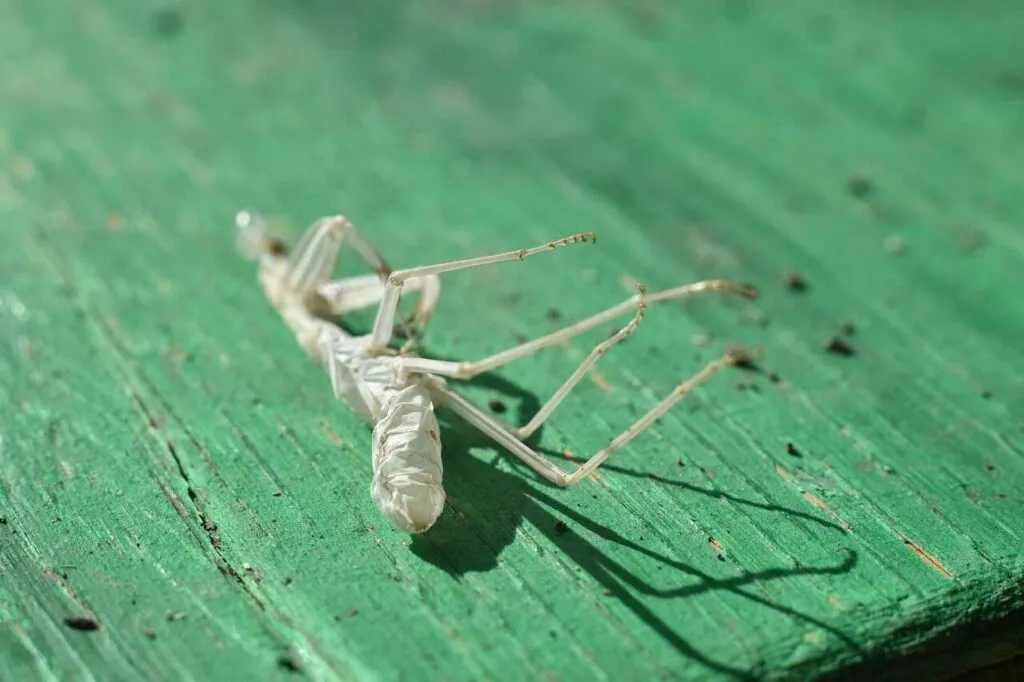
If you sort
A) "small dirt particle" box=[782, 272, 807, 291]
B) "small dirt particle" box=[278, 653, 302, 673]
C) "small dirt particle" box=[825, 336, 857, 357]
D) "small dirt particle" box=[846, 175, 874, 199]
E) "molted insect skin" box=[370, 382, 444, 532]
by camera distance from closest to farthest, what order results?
"small dirt particle" box=[278, 653, 302, 673]
"molted insect skin" box=[370, 382, 444, 532]
"small dirt particle" box=[825, 336, 857, 357]
"small dirt particle" box=[782, 272, 807, 291]
"small dirt particle" box=[846, 175, 874, 199]

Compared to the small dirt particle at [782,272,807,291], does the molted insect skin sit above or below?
below

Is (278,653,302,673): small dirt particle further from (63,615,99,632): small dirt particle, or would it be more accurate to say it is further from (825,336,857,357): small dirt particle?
(825,336,857,357): small dirt particle

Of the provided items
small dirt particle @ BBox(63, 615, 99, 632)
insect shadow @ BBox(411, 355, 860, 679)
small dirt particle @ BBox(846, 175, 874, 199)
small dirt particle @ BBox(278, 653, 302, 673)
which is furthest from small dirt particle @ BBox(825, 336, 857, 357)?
small dirt particle @ BBox(63, 615, 99, 632)

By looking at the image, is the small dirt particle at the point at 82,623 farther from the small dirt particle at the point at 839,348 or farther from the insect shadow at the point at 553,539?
the small dirt particle at the point at 839,348

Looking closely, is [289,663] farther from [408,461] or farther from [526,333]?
[526,333]

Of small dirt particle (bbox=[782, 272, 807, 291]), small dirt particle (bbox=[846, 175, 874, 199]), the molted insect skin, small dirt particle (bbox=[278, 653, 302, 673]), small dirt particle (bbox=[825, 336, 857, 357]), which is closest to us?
small dirt particle (bbox=[278, 653, 302, 673])
